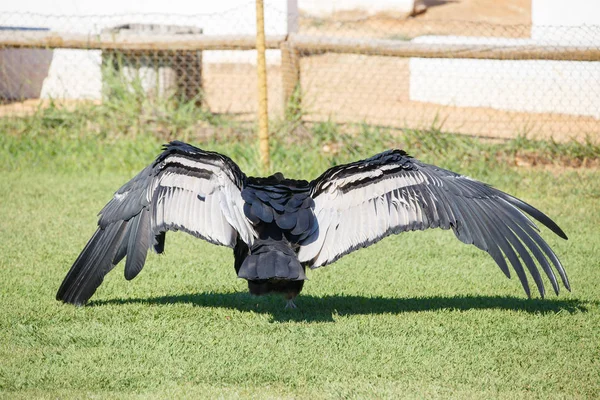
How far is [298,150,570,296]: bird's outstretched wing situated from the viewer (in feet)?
15.4

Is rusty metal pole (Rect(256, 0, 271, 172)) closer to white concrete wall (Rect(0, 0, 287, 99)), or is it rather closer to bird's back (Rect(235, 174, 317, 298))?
bird's back (Rect(235, 174, 317, 298))

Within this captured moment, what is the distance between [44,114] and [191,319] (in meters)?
6.20

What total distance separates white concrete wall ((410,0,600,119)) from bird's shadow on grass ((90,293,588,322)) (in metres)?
5.44

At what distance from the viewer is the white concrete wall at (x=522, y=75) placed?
1076 centimetres

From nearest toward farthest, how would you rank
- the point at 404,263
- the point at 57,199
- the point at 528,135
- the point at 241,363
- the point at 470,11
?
the point at 241,363 → the point at 404,263 → the point at 57,199 → the point at 528,135 → the point at 470,11

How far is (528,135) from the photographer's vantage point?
9859 millimetres

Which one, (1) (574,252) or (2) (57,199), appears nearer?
(1) (574,252)

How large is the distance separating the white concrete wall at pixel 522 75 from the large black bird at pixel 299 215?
5.92m

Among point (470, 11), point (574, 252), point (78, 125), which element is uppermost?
point (470, 11)

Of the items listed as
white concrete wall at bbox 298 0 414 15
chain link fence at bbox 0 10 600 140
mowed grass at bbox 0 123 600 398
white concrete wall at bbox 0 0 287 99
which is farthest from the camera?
white concrete wall at bbox 298 0 414 15

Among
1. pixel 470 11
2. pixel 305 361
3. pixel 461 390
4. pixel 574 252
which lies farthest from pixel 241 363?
pixel 470 11

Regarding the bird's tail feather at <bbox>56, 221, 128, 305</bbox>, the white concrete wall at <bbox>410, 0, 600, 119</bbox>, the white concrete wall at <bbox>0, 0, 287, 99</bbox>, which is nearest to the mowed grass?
the bird's tail feather at <bbox>56, 221, 128, 305</bbox>

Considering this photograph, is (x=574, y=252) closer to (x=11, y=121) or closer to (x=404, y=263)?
(x=404, y=263)

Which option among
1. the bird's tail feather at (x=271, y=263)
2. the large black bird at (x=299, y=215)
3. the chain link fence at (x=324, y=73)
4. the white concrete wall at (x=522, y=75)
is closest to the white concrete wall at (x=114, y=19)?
the chain link fence at (x=324, y=73)
